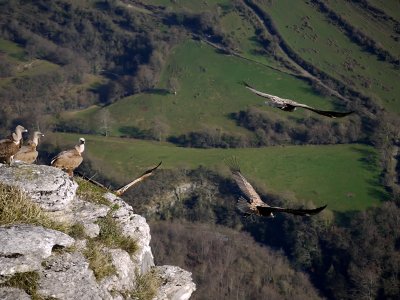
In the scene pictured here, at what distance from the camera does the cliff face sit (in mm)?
12641

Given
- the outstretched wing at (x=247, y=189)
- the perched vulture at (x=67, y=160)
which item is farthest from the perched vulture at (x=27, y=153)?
the outstretched wing at (x=247, y=189)

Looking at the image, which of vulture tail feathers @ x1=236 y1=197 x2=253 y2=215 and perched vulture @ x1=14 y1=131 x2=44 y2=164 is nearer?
vulture tail feathers @ x1=236 y1=197 x2=253 y2=215

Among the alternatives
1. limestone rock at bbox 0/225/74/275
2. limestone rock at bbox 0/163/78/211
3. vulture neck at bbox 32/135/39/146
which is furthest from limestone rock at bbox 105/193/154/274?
limestone rock at bbox 0/225/74/275

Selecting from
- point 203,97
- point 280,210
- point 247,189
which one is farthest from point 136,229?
point 203,97

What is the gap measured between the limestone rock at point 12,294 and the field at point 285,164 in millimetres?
104948

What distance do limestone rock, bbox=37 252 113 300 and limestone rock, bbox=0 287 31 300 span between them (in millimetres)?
458

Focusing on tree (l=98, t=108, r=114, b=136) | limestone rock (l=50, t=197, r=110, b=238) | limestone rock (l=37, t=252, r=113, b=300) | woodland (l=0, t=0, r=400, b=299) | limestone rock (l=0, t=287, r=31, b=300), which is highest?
limestone rock (l=0, t=287, r=31, b=300)

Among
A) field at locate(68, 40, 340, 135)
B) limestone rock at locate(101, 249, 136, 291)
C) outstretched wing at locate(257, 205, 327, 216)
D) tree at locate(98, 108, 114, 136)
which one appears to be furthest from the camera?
field at locate(68, 40, 340, 135)

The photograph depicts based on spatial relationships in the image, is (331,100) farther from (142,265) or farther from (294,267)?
(142,265)

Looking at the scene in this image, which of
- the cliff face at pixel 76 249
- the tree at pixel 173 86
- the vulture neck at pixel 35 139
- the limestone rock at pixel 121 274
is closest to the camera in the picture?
the cliff face at pixel 76 249

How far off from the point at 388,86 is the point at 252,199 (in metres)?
182

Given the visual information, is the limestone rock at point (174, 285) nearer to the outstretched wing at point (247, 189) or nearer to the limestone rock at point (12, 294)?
the outstretched wing at point (247, 189)

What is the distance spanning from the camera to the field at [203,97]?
155000 mm

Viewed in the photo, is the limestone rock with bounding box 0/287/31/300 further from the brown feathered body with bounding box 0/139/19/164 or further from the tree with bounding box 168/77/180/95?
the tree with bounding box 168/77/180/95
